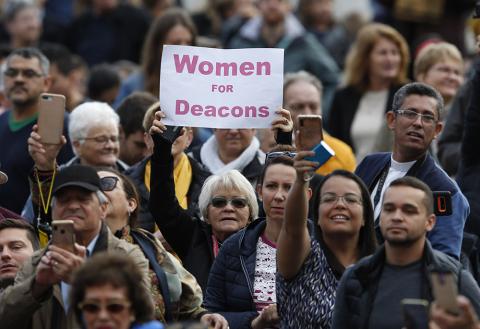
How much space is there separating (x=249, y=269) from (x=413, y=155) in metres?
1.31

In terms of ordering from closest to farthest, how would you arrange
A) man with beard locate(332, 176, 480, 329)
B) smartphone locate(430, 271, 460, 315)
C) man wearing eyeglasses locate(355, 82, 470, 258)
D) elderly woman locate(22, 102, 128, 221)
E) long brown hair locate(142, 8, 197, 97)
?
smartphone locate(430, 271, 460, 315) < man with beard locate(332, 176, 480, 329) < man wearing eyeglasses locate(355, 82, 470, 258) < elderly woman locate(22, 102, 128, 221) < long brown hair locate(142, 8, 197, 97)

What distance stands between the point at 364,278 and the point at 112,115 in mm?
3806

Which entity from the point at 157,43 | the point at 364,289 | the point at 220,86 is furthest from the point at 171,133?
Result: the point at 157,43

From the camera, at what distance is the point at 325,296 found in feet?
32.7

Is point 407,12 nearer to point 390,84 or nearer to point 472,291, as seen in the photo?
point 390,84

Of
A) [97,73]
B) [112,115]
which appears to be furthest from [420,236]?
[97,73]

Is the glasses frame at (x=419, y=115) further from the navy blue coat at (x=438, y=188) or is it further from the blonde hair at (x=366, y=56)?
the blonde hair at (x=366, y=56)

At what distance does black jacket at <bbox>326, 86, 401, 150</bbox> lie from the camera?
49.3 feet

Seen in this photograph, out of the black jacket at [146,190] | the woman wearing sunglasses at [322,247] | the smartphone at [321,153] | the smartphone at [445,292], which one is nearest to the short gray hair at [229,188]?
the black jacket at [146,190]

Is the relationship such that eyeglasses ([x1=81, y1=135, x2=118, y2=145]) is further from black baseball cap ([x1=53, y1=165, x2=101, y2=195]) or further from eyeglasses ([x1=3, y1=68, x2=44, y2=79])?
black baseball cap ([x1=53, y1=165, x2=101, y2=195])

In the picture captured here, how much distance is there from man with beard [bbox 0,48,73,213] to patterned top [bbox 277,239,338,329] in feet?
12.3

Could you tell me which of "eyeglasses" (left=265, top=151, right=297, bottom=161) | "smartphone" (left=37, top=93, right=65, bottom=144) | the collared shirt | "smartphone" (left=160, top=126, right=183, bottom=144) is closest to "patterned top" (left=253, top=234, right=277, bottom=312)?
"eyeglasses" (left=265, top=151, right=297, bottom=161)

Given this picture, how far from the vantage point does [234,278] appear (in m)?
10.7

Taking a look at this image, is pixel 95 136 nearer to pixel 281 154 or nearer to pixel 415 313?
pixel 281 154
